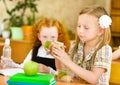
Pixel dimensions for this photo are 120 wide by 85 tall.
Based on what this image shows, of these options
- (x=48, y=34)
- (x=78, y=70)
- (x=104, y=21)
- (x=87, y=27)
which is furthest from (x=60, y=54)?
(x=48, y=34)

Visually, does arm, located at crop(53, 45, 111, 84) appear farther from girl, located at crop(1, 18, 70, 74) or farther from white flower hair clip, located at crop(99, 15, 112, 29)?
girl, located at crop(1, 18, 70, 74)

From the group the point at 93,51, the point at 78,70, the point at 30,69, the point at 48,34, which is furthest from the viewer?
the point at 48,34

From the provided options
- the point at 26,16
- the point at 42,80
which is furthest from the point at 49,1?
the point at 42,80

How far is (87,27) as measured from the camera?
2.08m

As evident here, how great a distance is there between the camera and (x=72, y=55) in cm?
234

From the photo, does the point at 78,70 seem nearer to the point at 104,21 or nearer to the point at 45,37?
the point at 104,21

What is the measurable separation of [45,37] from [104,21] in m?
0.74

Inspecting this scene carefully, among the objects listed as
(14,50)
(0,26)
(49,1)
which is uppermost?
(49,1)

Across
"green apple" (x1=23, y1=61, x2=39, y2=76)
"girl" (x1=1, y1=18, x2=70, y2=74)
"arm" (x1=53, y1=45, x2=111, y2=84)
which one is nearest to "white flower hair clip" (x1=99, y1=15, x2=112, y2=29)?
"arm" (x1=53, y1=45, x2=111, y2=84)

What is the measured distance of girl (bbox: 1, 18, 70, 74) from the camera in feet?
8.80

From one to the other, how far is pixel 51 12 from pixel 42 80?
4.19 m

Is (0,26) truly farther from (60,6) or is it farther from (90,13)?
(90,13)

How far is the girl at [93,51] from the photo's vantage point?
2010 mm

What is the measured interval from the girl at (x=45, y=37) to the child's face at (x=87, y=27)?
1.95ft
